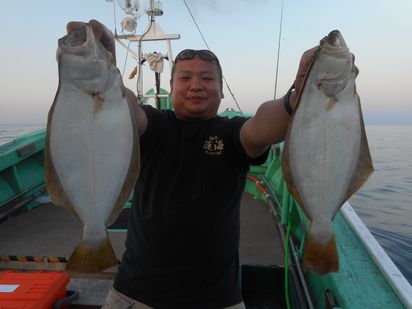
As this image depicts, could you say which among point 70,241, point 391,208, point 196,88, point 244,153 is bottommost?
point 391,208

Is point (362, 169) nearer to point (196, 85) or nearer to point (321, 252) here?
point (321, 252)

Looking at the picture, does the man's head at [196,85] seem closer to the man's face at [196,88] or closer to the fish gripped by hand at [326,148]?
the man's face at [196,88]

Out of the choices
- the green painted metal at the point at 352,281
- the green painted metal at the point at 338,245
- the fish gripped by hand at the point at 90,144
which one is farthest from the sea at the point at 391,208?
the fish gripped by hand at the point at 90,144

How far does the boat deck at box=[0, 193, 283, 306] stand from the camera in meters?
3.24

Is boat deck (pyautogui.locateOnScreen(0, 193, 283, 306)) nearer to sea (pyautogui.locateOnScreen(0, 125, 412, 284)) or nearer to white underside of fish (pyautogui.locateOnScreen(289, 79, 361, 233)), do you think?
white underside of fish (pyautogui.locateOnScreen(289, 79, 361, 233))

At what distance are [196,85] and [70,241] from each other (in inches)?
122

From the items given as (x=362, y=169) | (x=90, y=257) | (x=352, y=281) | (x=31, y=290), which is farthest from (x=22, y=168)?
(x=362, y=169)

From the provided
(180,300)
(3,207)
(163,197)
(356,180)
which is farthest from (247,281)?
(3,207)

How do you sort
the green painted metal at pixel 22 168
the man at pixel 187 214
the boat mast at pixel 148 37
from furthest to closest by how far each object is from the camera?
the boat mast at pixel 148 37 < the green painted metal at pixel 22 168 < the man at pixel 187 214

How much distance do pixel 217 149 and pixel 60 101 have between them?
967 millimetres

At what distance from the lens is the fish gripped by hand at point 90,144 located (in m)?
1.50

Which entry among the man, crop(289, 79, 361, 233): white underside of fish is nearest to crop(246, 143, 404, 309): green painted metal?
the man

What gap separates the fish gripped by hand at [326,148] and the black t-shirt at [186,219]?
0.48 metres

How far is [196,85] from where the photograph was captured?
2221mm
